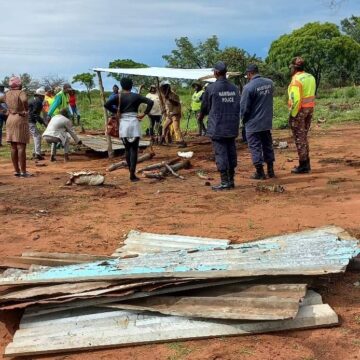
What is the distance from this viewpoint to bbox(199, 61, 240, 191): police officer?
26.2ft

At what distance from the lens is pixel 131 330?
354 centimetres

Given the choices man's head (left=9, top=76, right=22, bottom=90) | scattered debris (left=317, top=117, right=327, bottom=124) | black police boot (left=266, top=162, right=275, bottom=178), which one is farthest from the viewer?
scattered debris (left=317, top=117, right=327, bottom=124)

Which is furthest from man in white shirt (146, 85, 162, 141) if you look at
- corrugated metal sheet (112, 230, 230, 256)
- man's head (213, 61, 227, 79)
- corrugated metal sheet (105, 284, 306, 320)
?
corrugated metal sheet (105, 284, 306, 320)

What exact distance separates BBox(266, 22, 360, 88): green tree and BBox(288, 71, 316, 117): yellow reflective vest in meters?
39.7

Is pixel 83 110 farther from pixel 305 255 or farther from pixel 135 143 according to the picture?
pixel 305 255

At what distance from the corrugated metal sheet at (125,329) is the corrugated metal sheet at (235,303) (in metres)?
0.06

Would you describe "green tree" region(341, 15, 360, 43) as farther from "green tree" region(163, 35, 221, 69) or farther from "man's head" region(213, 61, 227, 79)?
"man's head" region(213, 61, 227, 79)

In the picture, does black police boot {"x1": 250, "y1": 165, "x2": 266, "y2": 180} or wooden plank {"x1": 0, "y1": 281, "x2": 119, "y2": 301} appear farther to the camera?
black police boot {"x1": 250, "y1": 165, "x2": 266, "y2": 180}

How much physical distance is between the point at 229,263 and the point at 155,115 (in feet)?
36.2

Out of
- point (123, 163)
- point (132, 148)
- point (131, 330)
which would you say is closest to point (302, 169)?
point (132, 148)

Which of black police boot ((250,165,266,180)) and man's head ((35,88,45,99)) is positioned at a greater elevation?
man's head ((35,88,45,99))

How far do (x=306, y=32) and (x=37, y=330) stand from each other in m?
52.4

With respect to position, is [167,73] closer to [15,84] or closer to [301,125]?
[15,84]

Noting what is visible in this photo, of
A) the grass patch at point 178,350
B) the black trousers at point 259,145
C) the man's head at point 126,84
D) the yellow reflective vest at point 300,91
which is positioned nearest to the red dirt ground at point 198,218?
the grass patch at point 178,350
